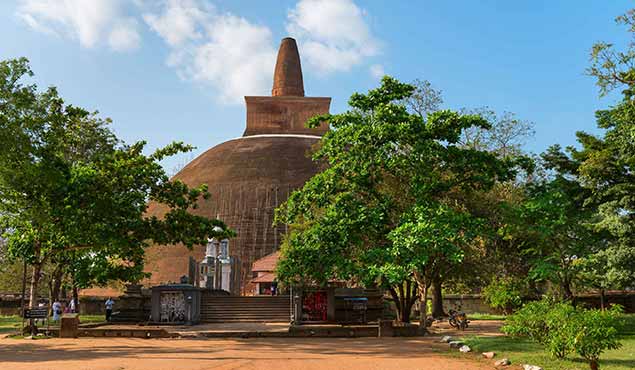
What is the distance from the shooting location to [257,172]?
4834 centimetres

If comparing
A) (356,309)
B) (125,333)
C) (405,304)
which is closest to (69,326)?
(125,333)

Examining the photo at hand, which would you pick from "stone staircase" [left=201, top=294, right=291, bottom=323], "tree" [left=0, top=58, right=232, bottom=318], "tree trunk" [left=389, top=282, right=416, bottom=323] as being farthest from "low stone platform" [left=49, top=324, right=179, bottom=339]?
"tree trunk" [left=389, top=282, right=416, bottom=323]

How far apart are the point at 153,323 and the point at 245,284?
18.6m

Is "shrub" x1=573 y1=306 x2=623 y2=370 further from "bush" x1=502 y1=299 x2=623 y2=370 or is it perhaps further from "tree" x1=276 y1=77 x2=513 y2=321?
"tree" x1=276 y1=77 x2=513 y2=321

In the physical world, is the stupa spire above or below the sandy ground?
above

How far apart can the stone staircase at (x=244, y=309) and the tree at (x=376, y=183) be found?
21.7ft

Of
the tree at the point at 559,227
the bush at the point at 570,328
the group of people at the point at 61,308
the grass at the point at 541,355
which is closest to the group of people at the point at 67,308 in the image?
the group of people at the point at 61,308

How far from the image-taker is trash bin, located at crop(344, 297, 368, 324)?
21.5 metres

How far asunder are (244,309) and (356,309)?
597 centimetres

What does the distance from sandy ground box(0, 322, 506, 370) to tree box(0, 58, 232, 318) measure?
3.33m

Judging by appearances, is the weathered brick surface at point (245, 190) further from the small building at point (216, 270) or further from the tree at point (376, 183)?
the tree at point (376, 183)

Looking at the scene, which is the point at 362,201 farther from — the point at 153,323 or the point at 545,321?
the point at 153,323

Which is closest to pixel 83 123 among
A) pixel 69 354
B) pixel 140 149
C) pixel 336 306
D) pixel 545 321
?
pixel 140 149

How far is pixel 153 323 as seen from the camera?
72.1ft
